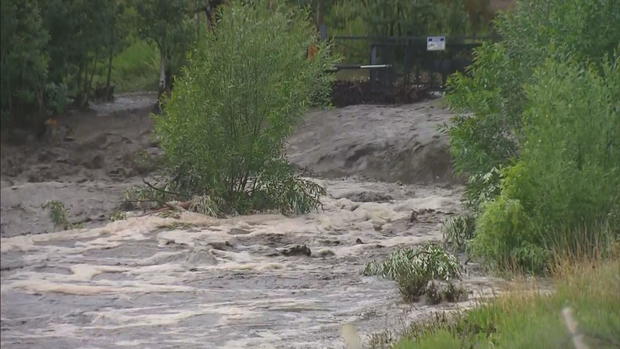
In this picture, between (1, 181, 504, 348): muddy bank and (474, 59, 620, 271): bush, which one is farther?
(474, 59, 620, 271): bush

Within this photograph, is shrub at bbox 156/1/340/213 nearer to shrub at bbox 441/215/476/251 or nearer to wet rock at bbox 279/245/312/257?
wet rock at bbox 279/245/312/257

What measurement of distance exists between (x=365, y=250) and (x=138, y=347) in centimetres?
578

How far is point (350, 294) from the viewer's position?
9.44 m

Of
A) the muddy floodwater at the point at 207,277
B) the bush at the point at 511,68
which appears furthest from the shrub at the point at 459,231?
the muddy floodwater at the point at 207,277

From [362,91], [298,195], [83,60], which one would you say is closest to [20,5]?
[83,60]

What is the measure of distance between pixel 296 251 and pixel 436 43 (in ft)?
38.3

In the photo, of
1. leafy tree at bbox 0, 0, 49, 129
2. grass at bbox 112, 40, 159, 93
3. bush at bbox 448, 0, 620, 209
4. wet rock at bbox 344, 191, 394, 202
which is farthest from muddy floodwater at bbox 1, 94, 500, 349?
bush at bbox 448, 0, 620, 209

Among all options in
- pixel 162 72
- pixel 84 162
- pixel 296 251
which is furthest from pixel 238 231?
pixel 162 72

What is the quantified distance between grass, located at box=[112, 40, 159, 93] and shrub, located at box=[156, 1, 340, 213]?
444mm

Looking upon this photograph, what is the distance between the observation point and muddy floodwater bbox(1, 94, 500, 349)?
6.39 metres

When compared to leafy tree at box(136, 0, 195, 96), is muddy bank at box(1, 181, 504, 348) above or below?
below

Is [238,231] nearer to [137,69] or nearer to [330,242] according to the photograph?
[330,242]

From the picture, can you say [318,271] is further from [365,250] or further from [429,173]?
[429,173]

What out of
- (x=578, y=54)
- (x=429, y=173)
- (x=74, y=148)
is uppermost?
(x=578, y=54)
